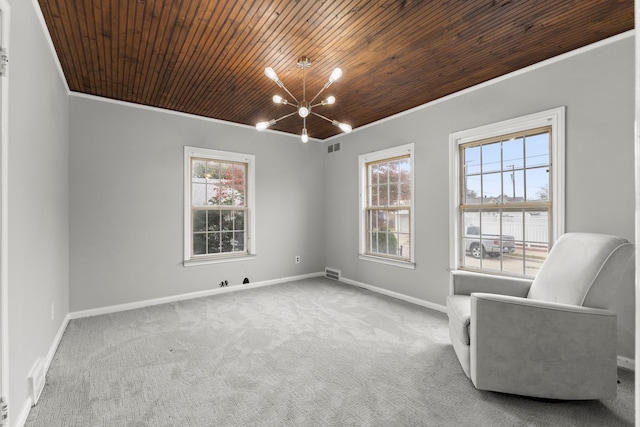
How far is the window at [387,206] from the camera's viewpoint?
13.7 feet

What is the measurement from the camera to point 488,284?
2.56m

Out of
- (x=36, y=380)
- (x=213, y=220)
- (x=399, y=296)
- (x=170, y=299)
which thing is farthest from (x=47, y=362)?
(x=399, y=296)

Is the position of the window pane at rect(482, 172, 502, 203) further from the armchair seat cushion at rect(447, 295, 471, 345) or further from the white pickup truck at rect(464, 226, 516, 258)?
the armchair seat cushion at rect(447, 295, 471, 345)

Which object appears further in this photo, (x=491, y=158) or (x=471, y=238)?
(x=471, y=238)

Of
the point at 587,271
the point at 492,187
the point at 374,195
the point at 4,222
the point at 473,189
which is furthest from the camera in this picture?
the point at 374,195

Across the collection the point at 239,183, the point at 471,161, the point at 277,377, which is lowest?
the point at 277,377

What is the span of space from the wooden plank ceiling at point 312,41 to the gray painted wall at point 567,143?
0.21 m

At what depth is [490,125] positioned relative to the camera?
3.20 metres

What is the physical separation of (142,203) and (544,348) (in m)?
4.29

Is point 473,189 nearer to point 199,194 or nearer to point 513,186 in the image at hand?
point 513,186

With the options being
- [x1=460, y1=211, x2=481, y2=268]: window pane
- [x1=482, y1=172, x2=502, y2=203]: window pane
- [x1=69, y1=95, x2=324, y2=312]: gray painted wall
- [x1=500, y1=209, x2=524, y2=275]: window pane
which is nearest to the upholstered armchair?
[x1=500, y1=209, x2=524, y2=275]: window pane

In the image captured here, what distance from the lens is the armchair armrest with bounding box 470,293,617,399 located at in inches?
71.7

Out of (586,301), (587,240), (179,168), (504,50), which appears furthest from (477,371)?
(179,168)

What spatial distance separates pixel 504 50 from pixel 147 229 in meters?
4.36
